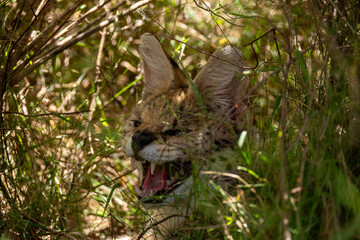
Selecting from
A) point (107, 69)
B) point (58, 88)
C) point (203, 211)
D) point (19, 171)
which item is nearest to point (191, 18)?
point (107, 69)

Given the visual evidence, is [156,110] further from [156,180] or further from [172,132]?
[156,180]

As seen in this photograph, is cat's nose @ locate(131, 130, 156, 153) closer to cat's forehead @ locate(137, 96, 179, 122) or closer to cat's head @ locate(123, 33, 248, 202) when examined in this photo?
cat's head @ locate(123, 33, 248, 202)

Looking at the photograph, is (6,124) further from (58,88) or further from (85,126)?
(58,88)

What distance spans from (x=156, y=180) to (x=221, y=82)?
0.77 m

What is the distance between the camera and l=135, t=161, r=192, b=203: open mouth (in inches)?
112

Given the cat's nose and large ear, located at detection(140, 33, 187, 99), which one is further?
large ear, located at detection(140, 33, 187, 99)

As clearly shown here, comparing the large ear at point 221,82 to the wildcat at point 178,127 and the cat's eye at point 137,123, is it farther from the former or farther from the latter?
the cat's eye at point 137,123

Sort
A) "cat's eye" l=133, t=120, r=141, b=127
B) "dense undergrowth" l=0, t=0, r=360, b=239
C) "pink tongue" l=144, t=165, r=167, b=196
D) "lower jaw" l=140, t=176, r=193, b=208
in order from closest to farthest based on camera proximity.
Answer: "dense undergrowth" l=0, t=0, r=360, b=239, "lower jaw" l=140, t=176, r=193, b=208, "pink tongue" l=144, t=165, r=167, b=196, "cat's eye" l=133, t=120, r=141, b=127

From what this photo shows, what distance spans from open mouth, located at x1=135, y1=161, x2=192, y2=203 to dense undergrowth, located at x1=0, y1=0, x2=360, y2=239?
14 centimetres

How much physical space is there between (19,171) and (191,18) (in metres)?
2.08

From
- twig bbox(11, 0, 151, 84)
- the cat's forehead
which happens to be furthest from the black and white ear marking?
twig bbox(11, 0, 151, 84)

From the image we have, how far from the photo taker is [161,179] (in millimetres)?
2961

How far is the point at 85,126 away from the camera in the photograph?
12.0 ft

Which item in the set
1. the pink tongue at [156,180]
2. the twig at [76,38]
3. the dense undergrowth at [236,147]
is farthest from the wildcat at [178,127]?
the twig at [76,38]
